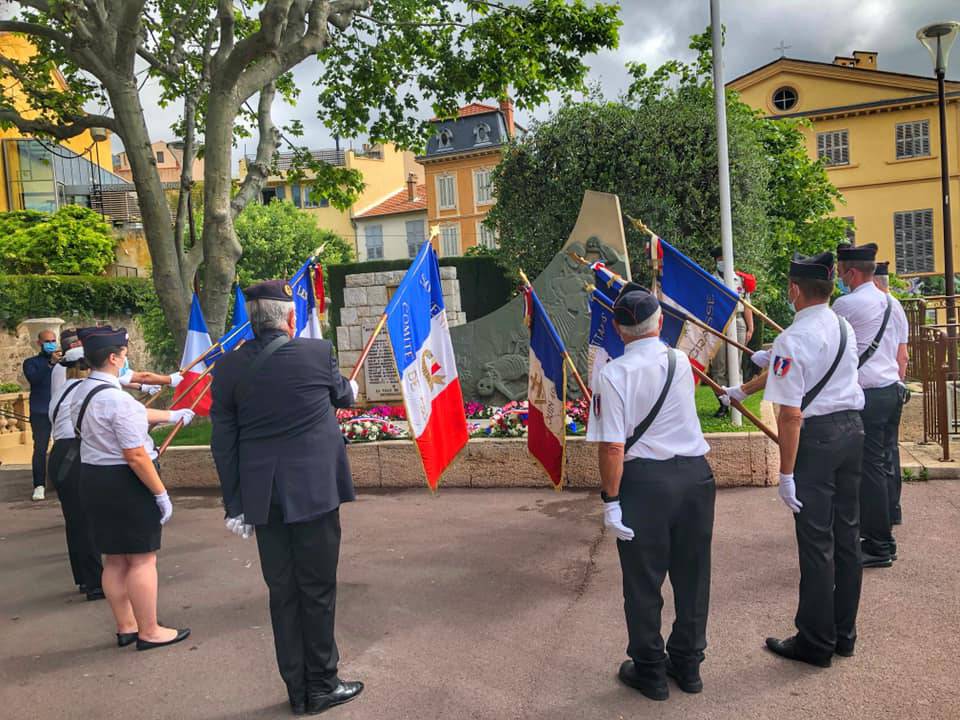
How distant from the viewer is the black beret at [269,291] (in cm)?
387

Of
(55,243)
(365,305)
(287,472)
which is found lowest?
(287,472)

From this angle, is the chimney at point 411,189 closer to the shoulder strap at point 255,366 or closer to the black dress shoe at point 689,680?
the shoulder strap at point 255,366

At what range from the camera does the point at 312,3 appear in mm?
11742

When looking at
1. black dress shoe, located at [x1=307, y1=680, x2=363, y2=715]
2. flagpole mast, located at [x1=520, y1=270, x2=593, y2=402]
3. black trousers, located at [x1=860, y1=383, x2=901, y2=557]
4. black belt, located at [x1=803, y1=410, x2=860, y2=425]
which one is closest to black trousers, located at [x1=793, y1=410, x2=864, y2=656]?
black belt, located at [x1=803, y1=410, x2=860, y2=425]

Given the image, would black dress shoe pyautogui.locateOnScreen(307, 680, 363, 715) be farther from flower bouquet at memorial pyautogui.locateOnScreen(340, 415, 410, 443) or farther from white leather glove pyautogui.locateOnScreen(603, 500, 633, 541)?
flower bouquet at memorial pyautogui.locateOnScreen(340, 415, 410, 443)

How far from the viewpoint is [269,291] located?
388cm

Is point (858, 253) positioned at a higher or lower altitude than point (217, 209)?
lower

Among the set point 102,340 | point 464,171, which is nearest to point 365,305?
point 102,340

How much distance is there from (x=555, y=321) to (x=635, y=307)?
21.7ft

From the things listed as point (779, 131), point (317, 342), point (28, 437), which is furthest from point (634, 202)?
point (28, 437)

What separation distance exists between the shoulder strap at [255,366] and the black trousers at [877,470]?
3800mm

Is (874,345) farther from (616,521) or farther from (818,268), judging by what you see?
(616,521)

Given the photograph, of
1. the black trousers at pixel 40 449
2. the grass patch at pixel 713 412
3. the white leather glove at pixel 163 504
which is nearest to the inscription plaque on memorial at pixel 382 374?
the black trousers at pixel 40 449

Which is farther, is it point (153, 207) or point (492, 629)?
point (153, 207)
